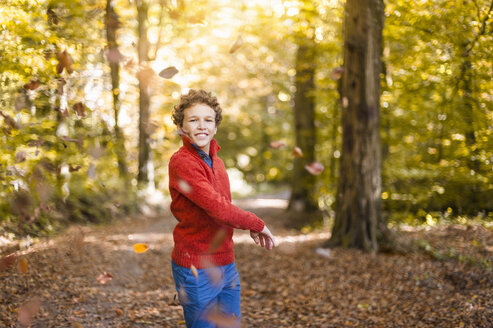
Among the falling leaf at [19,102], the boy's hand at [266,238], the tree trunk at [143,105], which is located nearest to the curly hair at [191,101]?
the boy's hand at [266,238]

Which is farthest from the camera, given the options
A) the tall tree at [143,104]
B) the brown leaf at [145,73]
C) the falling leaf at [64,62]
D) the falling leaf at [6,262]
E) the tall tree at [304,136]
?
the tall tree at [143,104]

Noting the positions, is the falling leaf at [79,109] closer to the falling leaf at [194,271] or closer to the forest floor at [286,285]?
the forest floor at [286,285]

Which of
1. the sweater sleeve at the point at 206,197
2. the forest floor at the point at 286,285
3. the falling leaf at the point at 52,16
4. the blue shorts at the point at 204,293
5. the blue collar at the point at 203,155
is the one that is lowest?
the forest floor at the point at 286,285

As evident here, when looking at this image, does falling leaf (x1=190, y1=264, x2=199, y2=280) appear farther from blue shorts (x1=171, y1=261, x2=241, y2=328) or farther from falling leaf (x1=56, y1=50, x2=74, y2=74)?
falling leaf (x1=56, y1=50, x2=74, y2=74)

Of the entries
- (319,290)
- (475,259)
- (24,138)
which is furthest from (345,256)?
(24,138)

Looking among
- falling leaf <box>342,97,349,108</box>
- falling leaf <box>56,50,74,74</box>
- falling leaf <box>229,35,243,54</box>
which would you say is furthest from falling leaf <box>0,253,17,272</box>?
falling leaf <box>342,97,349,108</box>

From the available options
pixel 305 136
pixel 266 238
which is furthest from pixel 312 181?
pixel 266 238

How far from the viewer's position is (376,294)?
462 centimetres

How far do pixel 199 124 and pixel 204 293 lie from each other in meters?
1.03

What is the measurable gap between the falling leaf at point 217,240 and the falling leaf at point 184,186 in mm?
333

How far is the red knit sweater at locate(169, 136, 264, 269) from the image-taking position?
2.30 meters

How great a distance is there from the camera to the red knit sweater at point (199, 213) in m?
2.30

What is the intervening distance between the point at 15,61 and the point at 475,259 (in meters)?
5.55

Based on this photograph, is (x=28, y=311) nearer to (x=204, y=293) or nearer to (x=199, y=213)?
(x=204, y=293)
